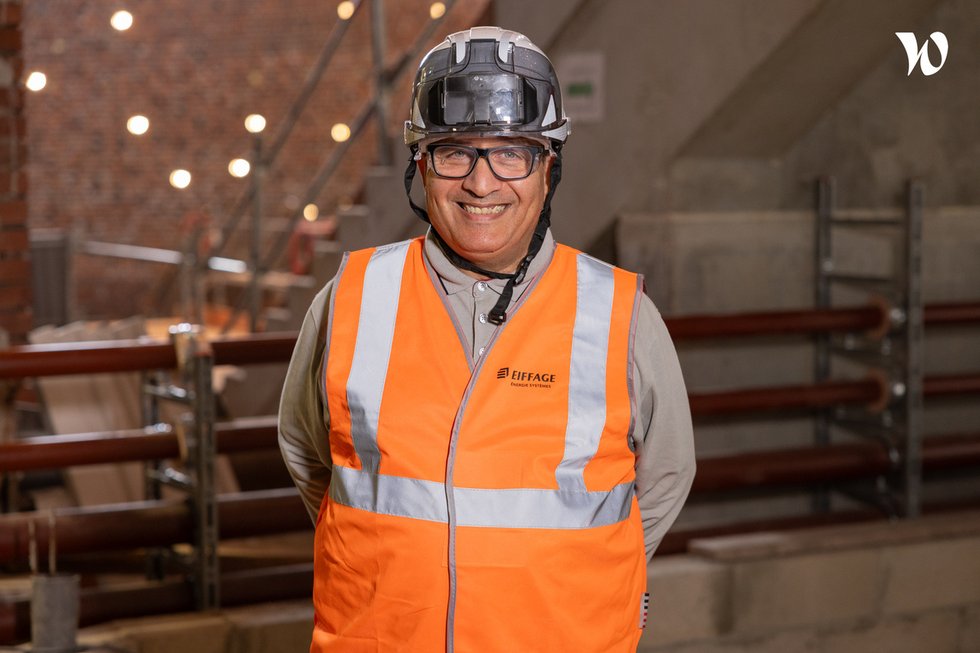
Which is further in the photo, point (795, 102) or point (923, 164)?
point (923, 164)

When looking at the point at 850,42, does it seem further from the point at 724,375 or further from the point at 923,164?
the point at 724,375

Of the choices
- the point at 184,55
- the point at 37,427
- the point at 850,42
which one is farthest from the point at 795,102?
the point at 184,55

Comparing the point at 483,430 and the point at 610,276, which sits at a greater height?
the point at 610,276

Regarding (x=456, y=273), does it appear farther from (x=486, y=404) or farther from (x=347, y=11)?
(x=347, y=11)

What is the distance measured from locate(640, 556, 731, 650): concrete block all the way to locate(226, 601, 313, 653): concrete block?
0.93 m

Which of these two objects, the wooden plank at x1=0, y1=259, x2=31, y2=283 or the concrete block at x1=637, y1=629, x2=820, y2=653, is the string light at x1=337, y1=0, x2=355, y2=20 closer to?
the wooden plank at x1=0, y1=259, x2=31, y2=283

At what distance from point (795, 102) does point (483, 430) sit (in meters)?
2.58

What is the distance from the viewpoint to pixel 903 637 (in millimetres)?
3727

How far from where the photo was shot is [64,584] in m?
2.81

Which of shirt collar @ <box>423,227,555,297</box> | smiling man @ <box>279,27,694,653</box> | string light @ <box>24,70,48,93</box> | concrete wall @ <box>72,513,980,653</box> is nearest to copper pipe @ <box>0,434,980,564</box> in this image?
concrete wall @ <box>72,513,980,653</box>

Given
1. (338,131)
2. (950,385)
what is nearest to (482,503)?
(950,385)

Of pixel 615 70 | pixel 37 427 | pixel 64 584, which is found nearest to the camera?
pixel 64 584

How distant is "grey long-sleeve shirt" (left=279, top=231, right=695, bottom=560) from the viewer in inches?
77.0

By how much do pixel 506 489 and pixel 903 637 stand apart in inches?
93.3
